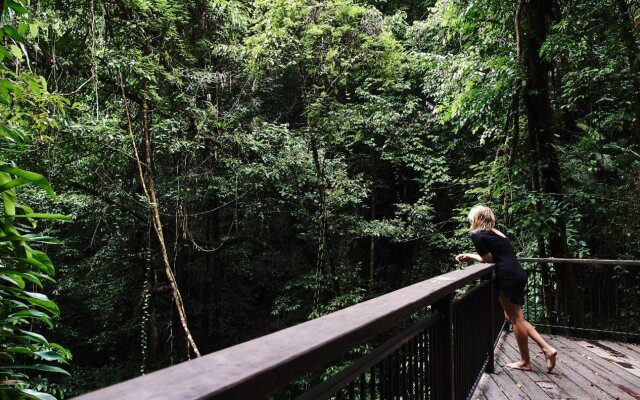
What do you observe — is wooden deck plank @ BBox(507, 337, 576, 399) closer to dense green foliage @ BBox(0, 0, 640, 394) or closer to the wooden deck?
the wooden deck

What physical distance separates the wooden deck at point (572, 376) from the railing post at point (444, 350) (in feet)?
4.64

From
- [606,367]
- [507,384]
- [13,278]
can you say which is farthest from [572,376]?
[13,278]

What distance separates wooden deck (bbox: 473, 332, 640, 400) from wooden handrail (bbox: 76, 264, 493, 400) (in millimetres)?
2959

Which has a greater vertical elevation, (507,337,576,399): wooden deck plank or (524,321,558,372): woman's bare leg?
(524,321,558,372): woman's bare leg

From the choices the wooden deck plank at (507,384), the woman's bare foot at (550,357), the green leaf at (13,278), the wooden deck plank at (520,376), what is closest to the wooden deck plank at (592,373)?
the woman's bare foot at (550,357)

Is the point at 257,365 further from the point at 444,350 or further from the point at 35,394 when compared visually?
the point at 444,350

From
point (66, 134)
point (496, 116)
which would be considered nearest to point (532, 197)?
point (496, 116)

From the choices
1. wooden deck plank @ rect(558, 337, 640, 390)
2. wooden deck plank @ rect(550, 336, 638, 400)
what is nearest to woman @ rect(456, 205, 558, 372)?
wooden deck plank @ rect(550, 336, 638, 400)

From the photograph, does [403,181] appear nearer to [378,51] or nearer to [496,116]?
[378,51]

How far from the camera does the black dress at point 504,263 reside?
150 inches

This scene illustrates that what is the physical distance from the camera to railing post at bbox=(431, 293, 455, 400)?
2062mm

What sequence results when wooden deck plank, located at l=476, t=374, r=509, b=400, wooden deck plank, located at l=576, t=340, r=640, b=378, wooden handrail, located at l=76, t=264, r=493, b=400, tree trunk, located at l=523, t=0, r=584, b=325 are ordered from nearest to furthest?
wooden handrail, located at l=76, t=264, r=493, b=400, wooden deck plank, located at l=476, t=374, r=509, b=400, wooden deck plank, located at l=576, t=340, r=640, b=378, tree trunk, located at l=523, t=0, r=584, b=325

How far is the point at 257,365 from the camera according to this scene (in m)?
0.64

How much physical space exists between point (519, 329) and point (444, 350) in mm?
2108
